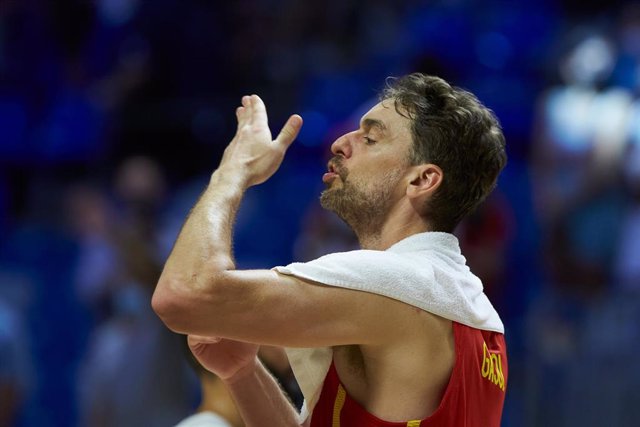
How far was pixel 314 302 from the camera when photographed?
276 centimetres

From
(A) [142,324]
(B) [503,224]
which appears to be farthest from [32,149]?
(B) [503,224]

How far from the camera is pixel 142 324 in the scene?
692cm

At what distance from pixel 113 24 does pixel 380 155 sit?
7.14 m

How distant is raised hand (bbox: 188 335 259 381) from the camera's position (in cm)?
310

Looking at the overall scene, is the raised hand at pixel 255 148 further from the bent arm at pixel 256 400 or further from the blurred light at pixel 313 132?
the blurred light at pixel 313 132

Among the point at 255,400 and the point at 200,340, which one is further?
the point at 255,400

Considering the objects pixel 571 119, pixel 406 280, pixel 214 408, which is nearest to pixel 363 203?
pixel 406 280

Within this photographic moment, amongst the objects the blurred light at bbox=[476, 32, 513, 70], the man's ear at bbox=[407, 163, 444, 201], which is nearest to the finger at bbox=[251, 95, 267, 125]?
the man's ear at bbox=[407, 163, 444, 201]

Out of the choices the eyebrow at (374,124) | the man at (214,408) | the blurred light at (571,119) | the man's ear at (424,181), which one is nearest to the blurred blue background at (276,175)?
the blurred light at (571,119)

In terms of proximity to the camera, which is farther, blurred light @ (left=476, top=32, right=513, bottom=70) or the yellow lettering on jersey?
blurred light @ (left=476, top=32, right=513, bottom=70)

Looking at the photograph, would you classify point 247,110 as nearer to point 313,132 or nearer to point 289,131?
point 289,131

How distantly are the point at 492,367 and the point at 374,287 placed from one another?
0.50 m

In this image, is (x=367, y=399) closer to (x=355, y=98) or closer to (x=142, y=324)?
(x=142, y=324)

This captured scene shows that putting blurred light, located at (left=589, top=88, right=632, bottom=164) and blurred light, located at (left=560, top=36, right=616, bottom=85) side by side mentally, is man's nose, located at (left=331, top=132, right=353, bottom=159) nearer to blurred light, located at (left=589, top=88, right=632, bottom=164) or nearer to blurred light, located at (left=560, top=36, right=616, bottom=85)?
blurred light, located at (left=589, top=88, right=632, bottom=164)
